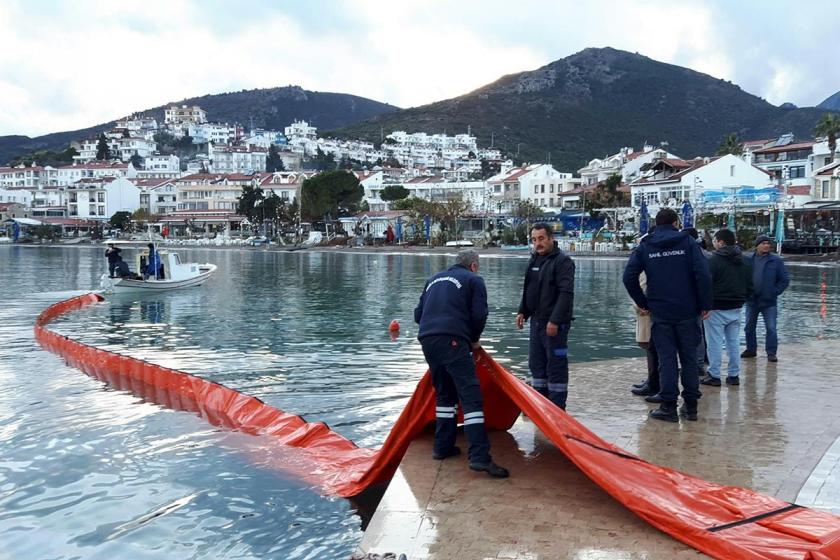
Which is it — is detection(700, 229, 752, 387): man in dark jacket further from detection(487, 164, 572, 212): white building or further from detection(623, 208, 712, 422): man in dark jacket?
detection(487, 164, 572, 212): white building

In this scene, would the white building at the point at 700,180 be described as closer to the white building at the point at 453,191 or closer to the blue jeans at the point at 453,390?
the white building at the point at 453,191

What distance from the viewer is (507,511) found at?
4988 millimetres

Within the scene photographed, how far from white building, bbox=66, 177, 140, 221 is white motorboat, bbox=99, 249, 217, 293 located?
360 ft

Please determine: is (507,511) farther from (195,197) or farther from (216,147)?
(216,147)

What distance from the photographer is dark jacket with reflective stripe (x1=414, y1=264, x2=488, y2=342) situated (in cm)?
581

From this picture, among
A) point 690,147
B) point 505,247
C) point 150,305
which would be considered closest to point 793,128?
point 690,147

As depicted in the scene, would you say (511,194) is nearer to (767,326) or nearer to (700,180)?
(700,180)

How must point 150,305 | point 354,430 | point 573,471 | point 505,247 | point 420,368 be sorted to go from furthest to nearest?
point 505,247, point 150,305, point 420,368, point 354,430, point 573,471

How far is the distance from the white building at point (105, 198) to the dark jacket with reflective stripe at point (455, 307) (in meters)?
136

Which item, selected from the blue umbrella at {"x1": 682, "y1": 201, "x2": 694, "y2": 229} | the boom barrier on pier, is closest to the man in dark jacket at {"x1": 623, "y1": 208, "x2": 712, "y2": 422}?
the boom barrier on pier

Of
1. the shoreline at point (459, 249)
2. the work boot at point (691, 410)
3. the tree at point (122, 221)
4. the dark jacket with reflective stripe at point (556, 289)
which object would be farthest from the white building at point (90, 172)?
the work boot at point (691, 410)

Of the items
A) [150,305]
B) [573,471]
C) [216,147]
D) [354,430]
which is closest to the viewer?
[573,471]

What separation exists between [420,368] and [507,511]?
7674 millimetres

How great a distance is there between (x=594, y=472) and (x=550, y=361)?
1.87m
